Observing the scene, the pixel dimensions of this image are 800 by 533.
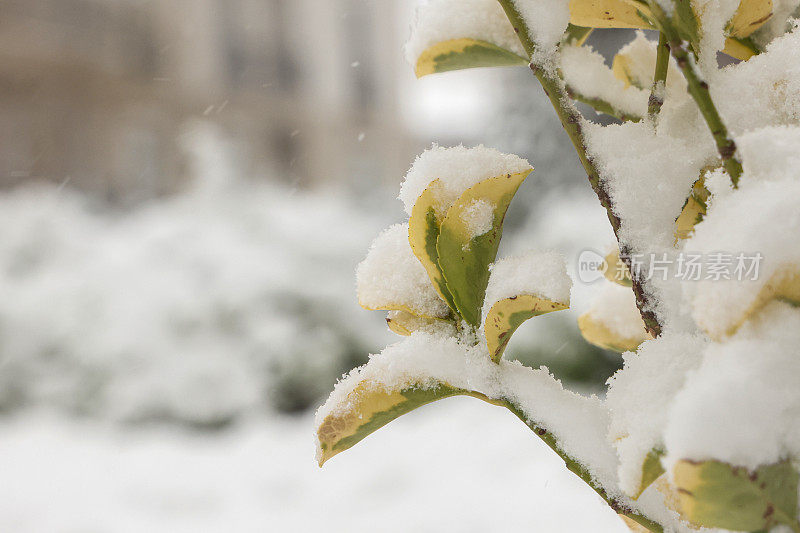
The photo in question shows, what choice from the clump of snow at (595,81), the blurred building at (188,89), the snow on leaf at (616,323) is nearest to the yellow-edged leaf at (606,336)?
the snow on leaf at (616,323)

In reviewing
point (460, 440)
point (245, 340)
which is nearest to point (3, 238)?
point (245, 340)

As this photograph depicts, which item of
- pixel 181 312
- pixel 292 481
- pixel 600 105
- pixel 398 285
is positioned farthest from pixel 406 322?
pixel 181 312

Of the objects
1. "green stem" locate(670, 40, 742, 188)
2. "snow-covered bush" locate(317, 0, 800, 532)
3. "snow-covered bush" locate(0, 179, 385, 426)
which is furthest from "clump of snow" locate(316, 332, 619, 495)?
"snow-covered bush" locate(0, 179, 385, 426)

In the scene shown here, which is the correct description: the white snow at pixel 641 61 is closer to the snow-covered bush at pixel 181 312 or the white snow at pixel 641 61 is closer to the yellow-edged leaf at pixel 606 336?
the yellow-edged leaf at pixel 606 336

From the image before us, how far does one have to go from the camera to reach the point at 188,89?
6.03m

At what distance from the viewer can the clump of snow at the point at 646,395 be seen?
0.15m

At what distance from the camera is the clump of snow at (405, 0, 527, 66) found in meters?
0.22

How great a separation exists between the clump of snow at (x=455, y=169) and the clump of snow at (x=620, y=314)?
11 centimetres

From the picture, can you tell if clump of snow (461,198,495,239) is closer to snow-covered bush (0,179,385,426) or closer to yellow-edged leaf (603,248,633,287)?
yellow-edged leaf (603,248,633,287)

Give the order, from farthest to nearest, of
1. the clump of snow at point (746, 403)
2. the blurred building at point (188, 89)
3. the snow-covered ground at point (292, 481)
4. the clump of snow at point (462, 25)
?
the blurred building at point (188, 89) < the snow-covered ground at point (292, 481) < the clump of snow at point (462, 25) < the clump of snow at point (746, 403)

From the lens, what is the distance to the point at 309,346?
2.14 m

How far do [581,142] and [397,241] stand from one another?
0.28ft

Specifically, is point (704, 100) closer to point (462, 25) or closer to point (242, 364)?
point (462, 25)

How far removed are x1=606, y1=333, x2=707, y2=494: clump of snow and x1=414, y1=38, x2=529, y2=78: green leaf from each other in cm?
12
